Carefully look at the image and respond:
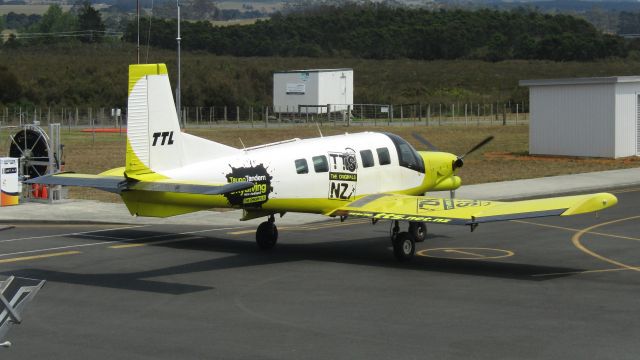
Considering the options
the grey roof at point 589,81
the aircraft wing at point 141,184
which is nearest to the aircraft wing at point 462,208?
the aircraft wing at point 141,184

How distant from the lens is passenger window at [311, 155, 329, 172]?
23578 mm

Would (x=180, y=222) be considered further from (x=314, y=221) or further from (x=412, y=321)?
(x=412, y=321)

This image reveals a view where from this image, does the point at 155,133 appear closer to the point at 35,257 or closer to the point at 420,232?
the point at 35,257

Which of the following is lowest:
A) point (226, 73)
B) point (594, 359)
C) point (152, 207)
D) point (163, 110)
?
point (594, 359)

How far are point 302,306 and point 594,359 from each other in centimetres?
549

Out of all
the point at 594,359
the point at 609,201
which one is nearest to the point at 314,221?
the point at 609,201

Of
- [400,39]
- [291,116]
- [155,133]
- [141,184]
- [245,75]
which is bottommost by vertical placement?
[141,184]

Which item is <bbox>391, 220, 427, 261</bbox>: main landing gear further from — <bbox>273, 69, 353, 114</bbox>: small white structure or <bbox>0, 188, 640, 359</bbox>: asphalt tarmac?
<bbox>273, 69, 353, 114</bbox>: small white structure

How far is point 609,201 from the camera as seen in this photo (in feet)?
67.1

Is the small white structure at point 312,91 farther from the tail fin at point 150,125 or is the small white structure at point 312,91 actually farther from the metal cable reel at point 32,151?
the tail fin at point 150,125

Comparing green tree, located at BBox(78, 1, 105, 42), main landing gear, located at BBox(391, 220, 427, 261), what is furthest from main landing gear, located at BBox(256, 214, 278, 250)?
green tree, located at BBox(78, 1, 105, 42)

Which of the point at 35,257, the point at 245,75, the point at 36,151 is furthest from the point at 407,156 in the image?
the point at 245,75

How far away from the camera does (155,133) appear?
22203 mm

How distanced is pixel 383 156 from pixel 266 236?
3.29m
